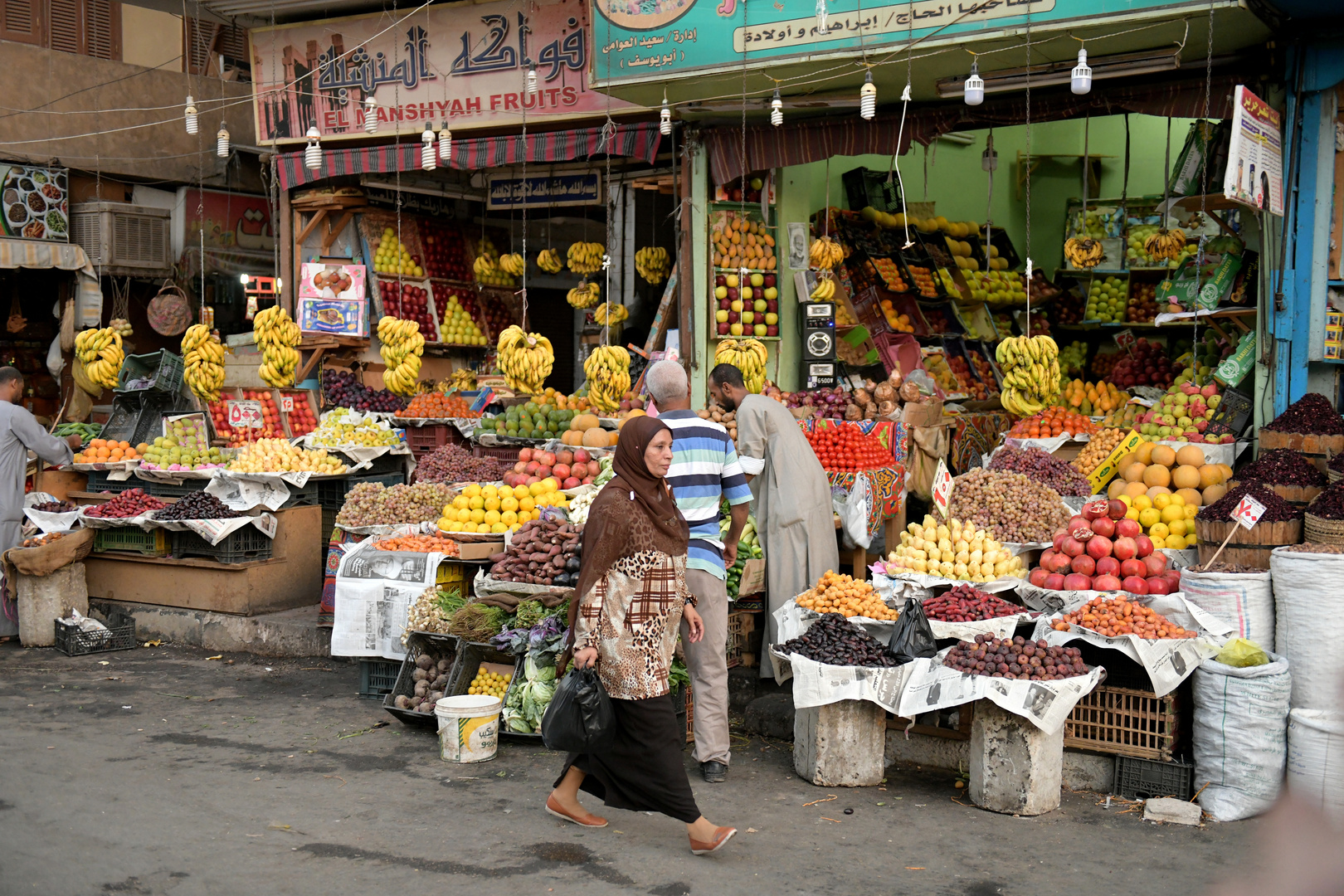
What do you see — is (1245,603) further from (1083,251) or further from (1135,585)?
(1083,251)

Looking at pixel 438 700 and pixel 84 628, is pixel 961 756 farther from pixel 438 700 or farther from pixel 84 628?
pixel 84 628

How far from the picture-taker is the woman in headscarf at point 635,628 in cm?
429

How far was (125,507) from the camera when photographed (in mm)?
8883

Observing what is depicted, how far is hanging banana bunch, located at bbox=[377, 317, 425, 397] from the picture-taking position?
10031 mm

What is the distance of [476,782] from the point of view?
5250 mm

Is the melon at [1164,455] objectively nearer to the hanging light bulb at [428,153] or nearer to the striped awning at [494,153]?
the striped awning at [494,153]

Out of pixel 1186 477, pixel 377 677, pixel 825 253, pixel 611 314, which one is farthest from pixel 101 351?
pixel 1186 477

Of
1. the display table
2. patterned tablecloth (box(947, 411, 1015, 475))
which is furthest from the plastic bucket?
patterned tablecloth (box(947, 411, 1015, 475))

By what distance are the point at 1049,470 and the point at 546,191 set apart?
6294mm

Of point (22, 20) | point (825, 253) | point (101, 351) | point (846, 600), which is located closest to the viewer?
point (846, 600)

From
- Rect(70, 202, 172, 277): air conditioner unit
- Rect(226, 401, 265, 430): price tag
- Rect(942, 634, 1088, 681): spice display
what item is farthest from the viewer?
Rect(70, 202, 172, 277): air conditioner unit

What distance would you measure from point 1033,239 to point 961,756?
9647 mm

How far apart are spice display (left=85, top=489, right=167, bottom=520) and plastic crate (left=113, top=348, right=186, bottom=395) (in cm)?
225

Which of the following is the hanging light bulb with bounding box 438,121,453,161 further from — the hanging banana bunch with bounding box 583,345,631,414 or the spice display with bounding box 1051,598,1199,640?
the spice display with bounding box 1051,598,1199,640
